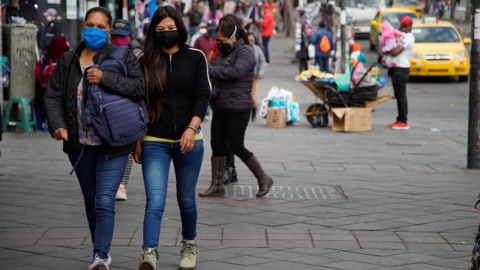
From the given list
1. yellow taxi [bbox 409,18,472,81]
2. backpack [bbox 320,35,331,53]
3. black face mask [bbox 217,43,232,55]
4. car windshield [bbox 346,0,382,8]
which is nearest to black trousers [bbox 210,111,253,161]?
black face mask [bbox 217,43,232,55]

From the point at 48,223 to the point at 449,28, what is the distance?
19.2 meters

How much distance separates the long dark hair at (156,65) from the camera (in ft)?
16.9

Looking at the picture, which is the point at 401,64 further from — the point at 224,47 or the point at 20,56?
the point at 224,47

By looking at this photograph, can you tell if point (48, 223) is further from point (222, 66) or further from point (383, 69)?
point (383, 69)

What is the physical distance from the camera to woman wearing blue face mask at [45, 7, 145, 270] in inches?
196

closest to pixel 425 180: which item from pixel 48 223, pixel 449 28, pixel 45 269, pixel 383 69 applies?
pixel 48 223

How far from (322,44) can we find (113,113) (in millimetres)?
17505

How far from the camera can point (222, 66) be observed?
7.95m

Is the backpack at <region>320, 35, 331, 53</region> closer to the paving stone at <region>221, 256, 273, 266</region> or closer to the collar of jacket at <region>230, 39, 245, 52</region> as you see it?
the collar of jacket at <region>230, 39, 245, 52</region>

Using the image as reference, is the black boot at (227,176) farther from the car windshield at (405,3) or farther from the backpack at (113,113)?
the car windshield at (405,3)

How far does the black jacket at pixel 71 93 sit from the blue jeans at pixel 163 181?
0.16 metres

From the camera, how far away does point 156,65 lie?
517 centimetres

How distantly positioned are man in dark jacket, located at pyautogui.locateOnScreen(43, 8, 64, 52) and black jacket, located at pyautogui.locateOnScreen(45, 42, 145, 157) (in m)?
11.5

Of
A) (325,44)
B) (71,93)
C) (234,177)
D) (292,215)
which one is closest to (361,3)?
(325,44)
